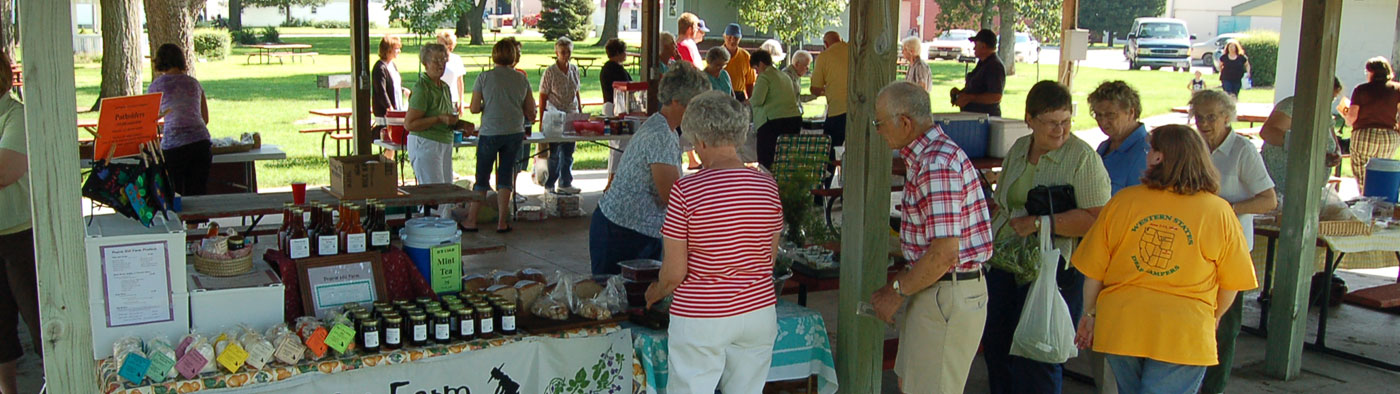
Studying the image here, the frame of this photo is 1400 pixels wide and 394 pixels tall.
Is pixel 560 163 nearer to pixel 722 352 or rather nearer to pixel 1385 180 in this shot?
pixel 1385 180

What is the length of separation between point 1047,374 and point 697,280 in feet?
5.08

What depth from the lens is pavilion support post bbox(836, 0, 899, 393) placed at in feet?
11.8

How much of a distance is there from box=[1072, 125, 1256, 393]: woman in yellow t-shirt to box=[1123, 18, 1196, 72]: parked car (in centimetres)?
2916

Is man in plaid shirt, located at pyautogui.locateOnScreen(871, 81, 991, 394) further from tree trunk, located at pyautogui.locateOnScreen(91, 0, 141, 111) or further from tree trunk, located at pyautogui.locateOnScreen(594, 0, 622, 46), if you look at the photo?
tree trunk, located at pyautogui.locateOnScreen(594, 0, 622, 46)

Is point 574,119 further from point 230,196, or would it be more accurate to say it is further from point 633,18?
point 633,18

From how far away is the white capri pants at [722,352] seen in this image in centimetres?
321

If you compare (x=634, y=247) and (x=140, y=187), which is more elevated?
(x=140, y=187)

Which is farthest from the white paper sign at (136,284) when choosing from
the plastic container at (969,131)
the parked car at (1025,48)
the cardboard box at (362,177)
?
the parked car at (1025,48)

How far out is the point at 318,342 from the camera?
325 centimetres

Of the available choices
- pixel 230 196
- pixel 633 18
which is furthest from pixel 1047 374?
pixel 633 18

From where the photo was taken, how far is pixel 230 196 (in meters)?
5.69

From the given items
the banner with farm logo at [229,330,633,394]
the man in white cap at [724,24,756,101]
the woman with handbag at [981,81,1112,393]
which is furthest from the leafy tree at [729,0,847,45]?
the banner with farm logo at [229,330,633,394]

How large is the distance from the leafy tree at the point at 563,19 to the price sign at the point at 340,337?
1327 inches

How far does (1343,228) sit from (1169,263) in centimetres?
280
